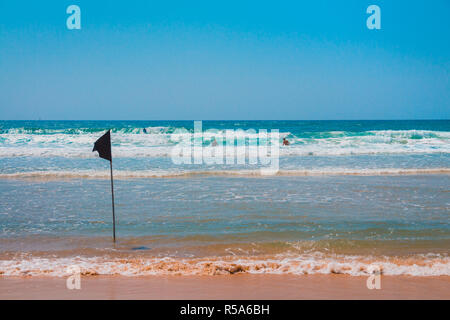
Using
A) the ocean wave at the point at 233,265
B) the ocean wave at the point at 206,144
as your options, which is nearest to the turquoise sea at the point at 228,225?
the ocean wave at the point at 233,265

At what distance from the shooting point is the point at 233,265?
16.5 feet

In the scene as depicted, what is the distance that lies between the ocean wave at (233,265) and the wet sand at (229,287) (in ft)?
0.52

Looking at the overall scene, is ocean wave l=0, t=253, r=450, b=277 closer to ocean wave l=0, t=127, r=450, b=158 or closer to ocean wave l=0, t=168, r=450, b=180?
ocean wave l=0, t=168, r=450, b=180

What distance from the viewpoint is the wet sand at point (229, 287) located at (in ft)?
13.5

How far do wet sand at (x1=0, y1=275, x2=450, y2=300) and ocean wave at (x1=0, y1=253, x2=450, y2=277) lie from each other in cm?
16

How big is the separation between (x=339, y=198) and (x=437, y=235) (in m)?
3.44

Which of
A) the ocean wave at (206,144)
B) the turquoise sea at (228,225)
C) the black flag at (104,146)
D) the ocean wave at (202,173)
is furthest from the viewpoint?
the ocean wave at (206,144)

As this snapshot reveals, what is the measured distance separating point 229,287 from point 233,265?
→ 62 centimetres

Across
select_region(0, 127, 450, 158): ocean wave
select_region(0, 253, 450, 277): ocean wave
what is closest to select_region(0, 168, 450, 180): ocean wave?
select_region(0, 127, 450, 158): ocean wave

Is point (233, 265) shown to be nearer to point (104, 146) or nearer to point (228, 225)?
point (228, 225)

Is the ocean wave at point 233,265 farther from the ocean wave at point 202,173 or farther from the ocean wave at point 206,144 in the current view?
the ocean wave at point 206,144

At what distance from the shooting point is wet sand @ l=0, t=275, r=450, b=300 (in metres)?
4.12
